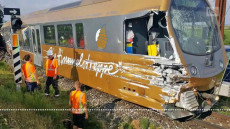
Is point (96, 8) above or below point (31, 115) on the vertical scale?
above

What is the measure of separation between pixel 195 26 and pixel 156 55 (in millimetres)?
1315

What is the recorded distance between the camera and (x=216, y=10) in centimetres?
663

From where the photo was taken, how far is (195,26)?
573cm

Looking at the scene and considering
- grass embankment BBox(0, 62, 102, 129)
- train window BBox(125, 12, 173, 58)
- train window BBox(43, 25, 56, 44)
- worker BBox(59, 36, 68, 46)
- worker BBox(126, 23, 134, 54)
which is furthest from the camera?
train window BBox(43, 25, 56, 44)

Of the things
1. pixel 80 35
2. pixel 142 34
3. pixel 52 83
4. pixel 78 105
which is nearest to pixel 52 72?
pixel 52 83

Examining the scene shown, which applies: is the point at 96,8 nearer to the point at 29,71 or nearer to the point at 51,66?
the point at 51,66

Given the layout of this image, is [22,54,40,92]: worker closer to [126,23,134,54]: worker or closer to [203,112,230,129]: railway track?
[126,23,134,54]: worker

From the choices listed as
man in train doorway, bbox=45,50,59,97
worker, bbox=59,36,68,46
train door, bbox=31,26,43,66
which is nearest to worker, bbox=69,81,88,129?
man in train doorway, bbox=45,50,59,97

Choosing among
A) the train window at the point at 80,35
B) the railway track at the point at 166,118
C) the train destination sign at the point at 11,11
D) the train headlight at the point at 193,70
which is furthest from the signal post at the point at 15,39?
the train headlight at the point at 193,70

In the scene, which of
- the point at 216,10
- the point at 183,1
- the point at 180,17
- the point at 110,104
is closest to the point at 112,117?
the point at 110,104

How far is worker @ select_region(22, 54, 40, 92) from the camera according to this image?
22.4 ft

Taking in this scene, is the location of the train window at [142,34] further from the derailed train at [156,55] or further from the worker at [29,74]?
the worker at [29,74]

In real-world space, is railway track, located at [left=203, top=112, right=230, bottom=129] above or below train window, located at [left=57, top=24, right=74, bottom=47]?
below

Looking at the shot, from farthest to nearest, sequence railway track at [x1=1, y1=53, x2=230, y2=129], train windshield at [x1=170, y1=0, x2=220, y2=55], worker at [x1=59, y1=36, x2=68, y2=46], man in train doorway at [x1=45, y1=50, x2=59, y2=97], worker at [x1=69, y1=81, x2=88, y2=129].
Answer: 1. worker at [x1=59, y1=36, x2=68, y2=46]
2. man in train doorway at [x1=45, y1=50, x2=59, y2=97]
3. railway track at [x1=1, y1=53, x2=230, y2=129]
4. train windshield at [x1=170, y1=0, x2=220, y2=55]
5. worker at [x1=69, y1=81, x2=88, y2=129]
